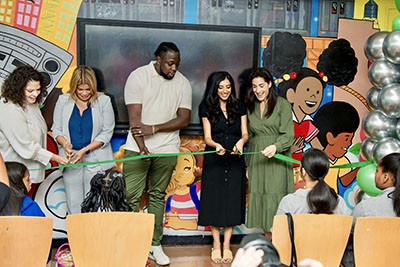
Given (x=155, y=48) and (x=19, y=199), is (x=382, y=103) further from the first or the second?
(x=19, y=199)

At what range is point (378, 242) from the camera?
2332 millimetres

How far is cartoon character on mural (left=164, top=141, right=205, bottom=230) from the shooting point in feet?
15.3

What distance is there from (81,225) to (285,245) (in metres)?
1.00

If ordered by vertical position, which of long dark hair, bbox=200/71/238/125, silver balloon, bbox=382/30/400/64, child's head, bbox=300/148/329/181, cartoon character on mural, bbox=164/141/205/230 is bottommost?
cartoon character on mural, bbox=164/141/205/230

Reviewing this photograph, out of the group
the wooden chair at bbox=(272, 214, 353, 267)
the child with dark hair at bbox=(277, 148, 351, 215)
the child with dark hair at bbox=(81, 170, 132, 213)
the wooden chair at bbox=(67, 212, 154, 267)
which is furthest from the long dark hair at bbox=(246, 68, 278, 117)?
the wooden chair at bbox=(67, 212, 154, 267)

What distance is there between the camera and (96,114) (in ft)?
13.8

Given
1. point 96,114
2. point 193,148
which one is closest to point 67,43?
point 96,114

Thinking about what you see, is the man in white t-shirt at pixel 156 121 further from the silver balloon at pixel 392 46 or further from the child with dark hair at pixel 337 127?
the silver balloon at pixel 392 46

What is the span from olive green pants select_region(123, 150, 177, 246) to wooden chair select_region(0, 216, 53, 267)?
200 centimetres

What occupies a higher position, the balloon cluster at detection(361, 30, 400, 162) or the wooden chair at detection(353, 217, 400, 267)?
the balloon cluster at detection(361, 30, 400, 162)

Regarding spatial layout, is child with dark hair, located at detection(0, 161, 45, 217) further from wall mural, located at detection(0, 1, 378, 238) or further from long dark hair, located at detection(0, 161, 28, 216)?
wall mural, located at detection(0, 1, 378, 238)

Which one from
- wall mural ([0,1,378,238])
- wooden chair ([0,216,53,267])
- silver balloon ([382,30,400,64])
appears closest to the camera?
wooden chair ([0,216,53,267])

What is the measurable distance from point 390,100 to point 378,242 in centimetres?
175

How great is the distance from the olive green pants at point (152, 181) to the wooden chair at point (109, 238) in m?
1.89
